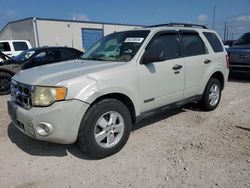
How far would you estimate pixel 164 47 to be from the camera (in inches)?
175

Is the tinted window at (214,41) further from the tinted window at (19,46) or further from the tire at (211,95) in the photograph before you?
the tinted window at (19,46)

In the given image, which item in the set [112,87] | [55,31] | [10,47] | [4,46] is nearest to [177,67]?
[112,87]

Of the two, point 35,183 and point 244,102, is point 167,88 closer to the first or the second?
point 35,183

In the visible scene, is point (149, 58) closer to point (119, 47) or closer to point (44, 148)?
point (119, 47)

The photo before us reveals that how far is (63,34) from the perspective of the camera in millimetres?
28906

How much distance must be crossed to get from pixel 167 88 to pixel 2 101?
5141 millimetres

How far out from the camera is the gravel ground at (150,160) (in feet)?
10.2

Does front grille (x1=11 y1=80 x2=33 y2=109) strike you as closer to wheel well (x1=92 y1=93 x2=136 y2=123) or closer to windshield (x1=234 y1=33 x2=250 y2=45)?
wheel well (x1=92 y1=93 x2=136 y2=123)

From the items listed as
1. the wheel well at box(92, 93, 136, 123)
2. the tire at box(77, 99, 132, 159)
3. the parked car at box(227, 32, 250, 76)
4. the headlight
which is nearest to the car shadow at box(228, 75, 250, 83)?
the parked car at box(227, 32, 250, 76)

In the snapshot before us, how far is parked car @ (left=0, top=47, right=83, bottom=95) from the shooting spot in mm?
8320

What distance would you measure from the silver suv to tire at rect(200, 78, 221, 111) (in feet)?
0.71

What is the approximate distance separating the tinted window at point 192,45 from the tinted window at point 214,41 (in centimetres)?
31

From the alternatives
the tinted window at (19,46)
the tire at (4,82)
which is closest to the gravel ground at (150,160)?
the tire at (4,82)

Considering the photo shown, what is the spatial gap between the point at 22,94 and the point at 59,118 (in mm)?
758
